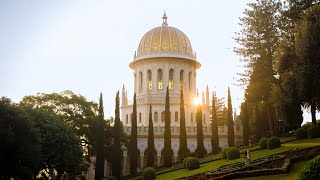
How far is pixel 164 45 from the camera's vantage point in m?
68.4

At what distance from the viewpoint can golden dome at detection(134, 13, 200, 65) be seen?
6788 cm

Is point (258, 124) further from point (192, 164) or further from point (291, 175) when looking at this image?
point (291, 175)

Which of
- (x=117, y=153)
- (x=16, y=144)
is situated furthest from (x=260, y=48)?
(x=16, y=144)

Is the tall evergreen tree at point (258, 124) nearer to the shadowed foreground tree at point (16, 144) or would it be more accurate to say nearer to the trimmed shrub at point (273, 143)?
the trimmed shrub at point (273, 143)

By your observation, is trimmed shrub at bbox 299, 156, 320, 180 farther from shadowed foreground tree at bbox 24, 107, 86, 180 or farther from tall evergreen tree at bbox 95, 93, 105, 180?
tall evergreen tree at bbox 95, 93, 105, 180

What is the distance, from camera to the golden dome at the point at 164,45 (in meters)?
67.9

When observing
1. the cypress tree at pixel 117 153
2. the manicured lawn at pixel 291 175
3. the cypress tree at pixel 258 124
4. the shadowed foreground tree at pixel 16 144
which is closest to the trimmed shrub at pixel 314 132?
the manicured lawn at pixel 291 175

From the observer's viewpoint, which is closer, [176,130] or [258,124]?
[258,124]

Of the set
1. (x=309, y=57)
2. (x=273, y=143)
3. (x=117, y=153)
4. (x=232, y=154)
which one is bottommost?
(x=117, y=153)

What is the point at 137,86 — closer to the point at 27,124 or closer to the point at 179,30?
the point at 179,30

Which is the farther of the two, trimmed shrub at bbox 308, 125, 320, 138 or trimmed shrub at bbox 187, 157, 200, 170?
trimmed shrub at bbox 187, 157, 200, 170

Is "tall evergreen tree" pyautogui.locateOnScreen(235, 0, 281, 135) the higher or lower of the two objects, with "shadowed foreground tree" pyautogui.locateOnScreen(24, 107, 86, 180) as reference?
higher

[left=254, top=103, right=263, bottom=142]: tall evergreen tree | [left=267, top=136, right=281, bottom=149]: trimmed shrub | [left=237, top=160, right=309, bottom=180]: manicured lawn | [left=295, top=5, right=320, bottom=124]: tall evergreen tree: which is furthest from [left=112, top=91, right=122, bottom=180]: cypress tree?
[left=237, top=160, right=309, bottom=180]: manicured lawn

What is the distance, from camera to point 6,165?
29.3 m
